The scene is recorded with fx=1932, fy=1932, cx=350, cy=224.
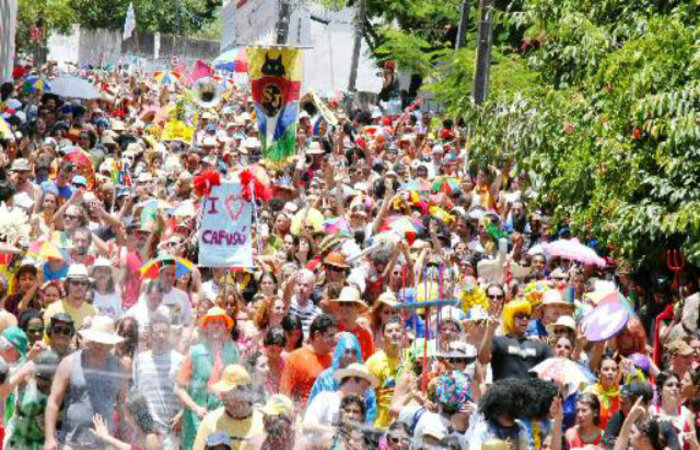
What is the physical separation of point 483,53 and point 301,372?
11.3 metres

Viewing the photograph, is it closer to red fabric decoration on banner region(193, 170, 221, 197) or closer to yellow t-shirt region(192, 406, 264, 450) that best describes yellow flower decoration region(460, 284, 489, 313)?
red fabric decoration on banner region(193, 170, 221, 197)

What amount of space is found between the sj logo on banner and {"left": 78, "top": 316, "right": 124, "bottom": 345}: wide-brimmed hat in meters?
4.33

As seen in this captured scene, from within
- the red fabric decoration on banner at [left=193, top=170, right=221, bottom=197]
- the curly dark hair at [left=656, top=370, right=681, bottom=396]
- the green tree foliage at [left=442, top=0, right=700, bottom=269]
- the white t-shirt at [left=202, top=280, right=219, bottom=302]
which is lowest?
the white t-shirt at [left=202, top=280, right=219, bottom=302]

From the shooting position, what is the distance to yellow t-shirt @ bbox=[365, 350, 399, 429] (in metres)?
12.5

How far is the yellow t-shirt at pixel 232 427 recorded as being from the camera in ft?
36.2

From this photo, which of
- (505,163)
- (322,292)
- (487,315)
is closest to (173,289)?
(322,292)

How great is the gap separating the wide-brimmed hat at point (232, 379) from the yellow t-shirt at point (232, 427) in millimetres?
152

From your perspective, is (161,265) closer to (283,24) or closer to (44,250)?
(44,250)

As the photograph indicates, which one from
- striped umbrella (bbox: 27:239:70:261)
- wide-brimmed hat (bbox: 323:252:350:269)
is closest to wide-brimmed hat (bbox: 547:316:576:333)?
wide-brimmed hat (bbox: 323:252:350:269)

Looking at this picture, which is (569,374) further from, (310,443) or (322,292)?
(322,292)

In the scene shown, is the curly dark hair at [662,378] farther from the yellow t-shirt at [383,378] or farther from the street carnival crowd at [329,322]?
the yellow t-shirt at [383,378]

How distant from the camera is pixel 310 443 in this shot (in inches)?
436

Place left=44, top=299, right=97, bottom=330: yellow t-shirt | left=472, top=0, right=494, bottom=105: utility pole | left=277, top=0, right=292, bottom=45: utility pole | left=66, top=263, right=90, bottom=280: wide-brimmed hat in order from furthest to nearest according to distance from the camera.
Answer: left=472, top=0, right=494, bottom=105: utility pole → left=277, top=0, right=292, bottom=45: utility pole → left=66, top=263, right=90, bottom=280: wide-brimmed hat → left=44, top=299, right=97, bottom=330: yellow t-shirt

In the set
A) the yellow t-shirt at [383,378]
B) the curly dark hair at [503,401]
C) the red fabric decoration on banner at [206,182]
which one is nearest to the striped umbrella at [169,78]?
the red fabric decoration on banner at [206,182]
